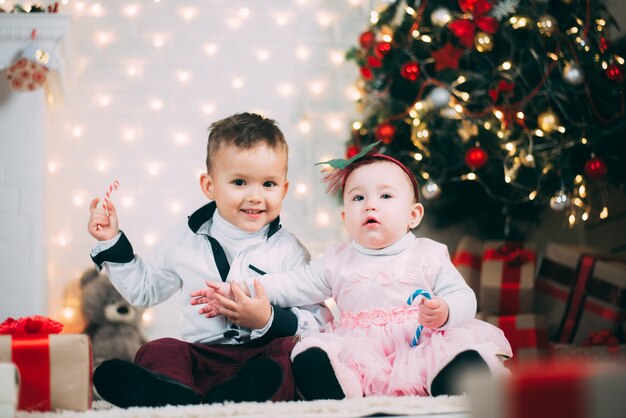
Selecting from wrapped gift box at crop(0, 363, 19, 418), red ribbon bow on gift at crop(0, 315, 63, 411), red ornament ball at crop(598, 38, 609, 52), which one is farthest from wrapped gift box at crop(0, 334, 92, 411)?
red ornament ball at crop(598, 38, 609, 52)

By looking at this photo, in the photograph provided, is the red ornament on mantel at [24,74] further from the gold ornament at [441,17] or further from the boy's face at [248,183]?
the gold ornament at [441,17]

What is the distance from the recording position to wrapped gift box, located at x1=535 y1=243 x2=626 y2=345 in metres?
2.16

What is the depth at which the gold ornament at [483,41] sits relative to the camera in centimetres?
220

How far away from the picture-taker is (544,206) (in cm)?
261

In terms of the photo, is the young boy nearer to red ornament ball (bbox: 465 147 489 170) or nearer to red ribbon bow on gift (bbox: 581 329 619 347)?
red ornament ball (bbox: 465 147 489 170)

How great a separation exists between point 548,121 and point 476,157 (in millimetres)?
228

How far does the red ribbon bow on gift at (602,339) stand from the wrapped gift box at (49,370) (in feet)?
4.95

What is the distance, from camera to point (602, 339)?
2.10m

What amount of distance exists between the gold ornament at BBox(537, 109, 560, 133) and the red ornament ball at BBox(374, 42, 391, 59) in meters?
0.52

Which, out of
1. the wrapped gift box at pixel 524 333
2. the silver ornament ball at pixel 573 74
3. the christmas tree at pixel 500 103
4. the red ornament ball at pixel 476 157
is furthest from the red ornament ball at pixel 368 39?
the wrapped gift box at pixel 524 333

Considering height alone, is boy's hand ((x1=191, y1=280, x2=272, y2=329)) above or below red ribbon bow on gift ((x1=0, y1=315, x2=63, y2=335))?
above

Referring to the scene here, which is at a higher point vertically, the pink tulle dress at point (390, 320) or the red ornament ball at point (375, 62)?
the red ornament ball at point (375, 62)

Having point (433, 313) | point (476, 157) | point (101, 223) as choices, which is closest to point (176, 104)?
point (476, 157)

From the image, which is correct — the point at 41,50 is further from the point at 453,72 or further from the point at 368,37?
the point at 453,72
